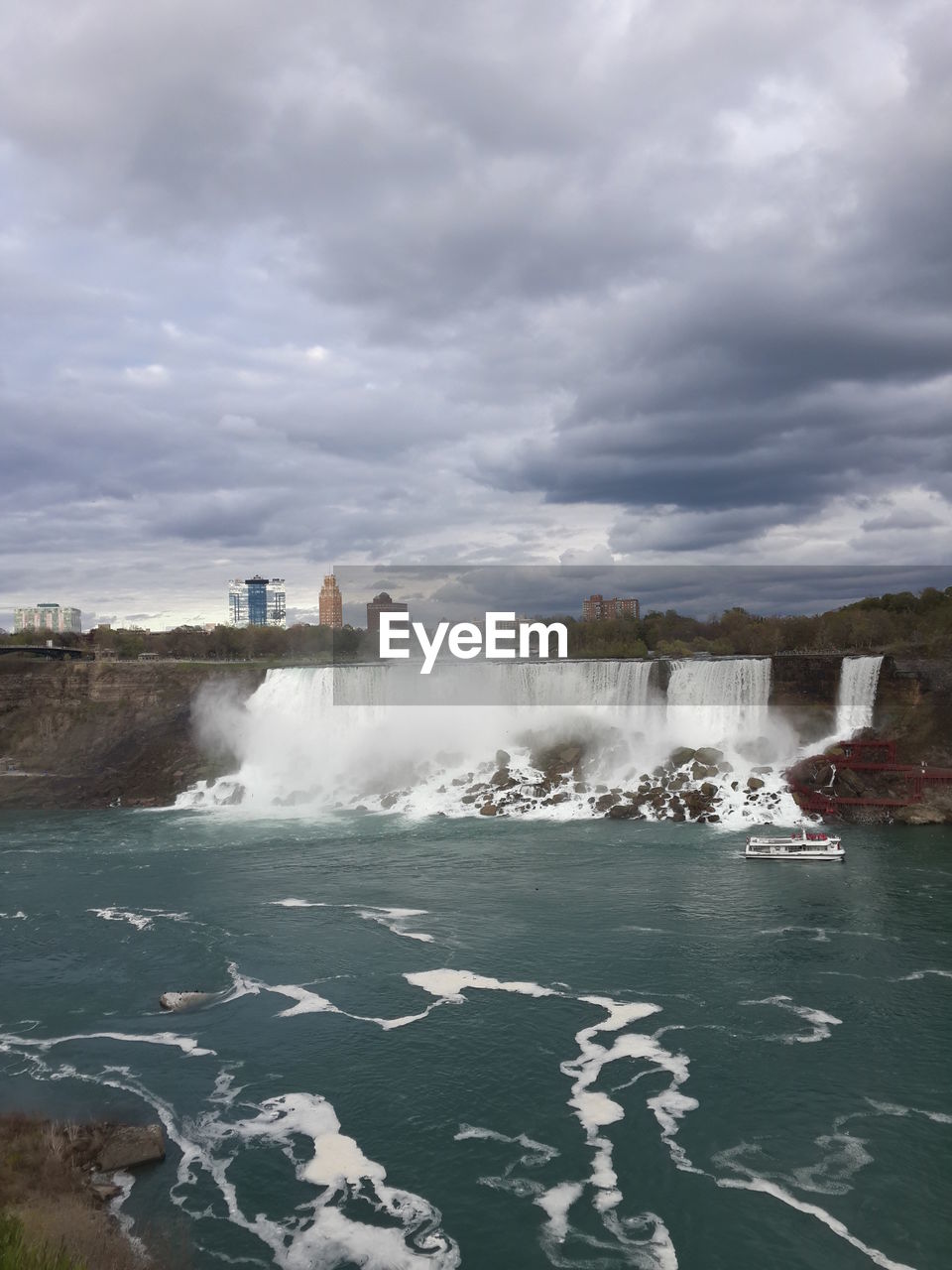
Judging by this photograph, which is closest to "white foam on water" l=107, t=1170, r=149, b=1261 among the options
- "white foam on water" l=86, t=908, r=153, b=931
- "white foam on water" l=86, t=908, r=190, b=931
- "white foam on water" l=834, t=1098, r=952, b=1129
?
"white foam on water" l=834, t=1098, r=952, b=1129

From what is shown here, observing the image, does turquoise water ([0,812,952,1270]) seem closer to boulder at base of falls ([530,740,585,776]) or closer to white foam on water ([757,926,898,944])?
white foam on water ([757,926,898,944])

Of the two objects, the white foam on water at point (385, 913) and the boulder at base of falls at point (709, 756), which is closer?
the white foam on water at point (385, 913)

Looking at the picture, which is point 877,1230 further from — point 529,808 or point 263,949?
point 529,808

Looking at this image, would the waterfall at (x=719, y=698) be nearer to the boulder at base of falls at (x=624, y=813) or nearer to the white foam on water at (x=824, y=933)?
the boulder at base of falls at (x=624, y=813)

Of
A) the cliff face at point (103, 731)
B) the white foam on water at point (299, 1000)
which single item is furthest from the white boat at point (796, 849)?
the cliff face at point (103, 731)

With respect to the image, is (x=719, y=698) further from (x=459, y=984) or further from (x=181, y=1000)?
(x=181, y=1000)

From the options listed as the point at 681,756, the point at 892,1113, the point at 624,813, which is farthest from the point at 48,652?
the point at 892,1113
